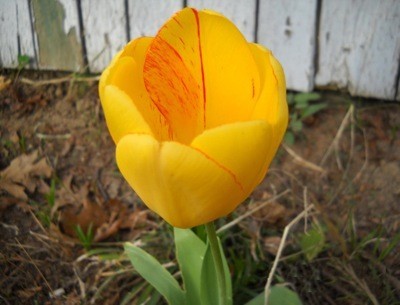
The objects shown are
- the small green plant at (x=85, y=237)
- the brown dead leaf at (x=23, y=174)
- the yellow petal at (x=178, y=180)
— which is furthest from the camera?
the brown dead leaf at (x=23, y=174)

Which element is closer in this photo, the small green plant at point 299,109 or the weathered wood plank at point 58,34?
the small green plant at point 299,109

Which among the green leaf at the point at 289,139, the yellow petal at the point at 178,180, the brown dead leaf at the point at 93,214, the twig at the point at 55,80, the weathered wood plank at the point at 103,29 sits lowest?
Answer: the brown dead leaf at the point at 93,214

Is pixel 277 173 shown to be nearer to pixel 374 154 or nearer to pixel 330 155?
pixel 330 155

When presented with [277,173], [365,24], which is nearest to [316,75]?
[365,24]

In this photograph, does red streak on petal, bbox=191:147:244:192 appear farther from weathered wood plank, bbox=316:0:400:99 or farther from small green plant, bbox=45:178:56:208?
weathered wood plank, bbox=316:0:400:99

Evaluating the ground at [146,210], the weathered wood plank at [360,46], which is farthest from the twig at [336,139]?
the weathered wood plank at [360,46]

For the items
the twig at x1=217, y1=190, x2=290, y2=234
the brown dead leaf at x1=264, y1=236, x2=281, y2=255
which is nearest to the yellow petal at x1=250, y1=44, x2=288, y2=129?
the twig at x1=217, y1=190, x2=290, y2=234

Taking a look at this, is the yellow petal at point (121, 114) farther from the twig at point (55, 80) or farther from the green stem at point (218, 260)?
the twig at point (55, 80)
